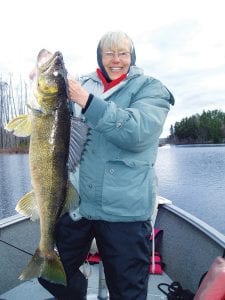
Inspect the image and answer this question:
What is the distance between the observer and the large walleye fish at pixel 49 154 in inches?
114

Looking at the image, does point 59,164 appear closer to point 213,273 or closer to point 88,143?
point 88,143

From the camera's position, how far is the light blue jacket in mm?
2748

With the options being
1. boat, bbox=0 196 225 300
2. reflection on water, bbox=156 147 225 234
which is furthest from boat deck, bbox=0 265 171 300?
reflection on water, bbox=156 147 225 234

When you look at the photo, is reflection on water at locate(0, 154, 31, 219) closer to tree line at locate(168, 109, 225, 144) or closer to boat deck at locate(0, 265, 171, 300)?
boat deck at locate(0, 265, 171, 300)

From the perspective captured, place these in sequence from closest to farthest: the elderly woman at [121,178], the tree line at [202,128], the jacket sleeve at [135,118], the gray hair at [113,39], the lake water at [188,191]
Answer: the jacket sleeve at [135,118] → the elderly woman at [121,178] → the gray hair at [113,39] → the lake water at [188,191] → the tree line at [202,128]

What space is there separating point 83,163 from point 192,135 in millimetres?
110632

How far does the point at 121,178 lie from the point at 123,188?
0.26ft

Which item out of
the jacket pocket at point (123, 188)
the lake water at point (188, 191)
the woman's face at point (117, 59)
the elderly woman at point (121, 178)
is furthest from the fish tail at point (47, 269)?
the lake water at point (188, 191)

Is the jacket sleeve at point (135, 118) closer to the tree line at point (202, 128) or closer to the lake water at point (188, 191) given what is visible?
the lake water at point (188, 191)

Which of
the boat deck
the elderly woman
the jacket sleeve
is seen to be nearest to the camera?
the jacket sleeve

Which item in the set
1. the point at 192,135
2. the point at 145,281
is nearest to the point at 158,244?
the point at 145,281

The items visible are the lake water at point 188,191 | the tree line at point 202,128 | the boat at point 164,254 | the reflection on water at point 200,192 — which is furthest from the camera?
the tree line at point 202,128

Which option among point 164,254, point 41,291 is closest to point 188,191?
point 164,254

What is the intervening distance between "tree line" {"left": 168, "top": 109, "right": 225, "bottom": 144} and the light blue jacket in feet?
341
